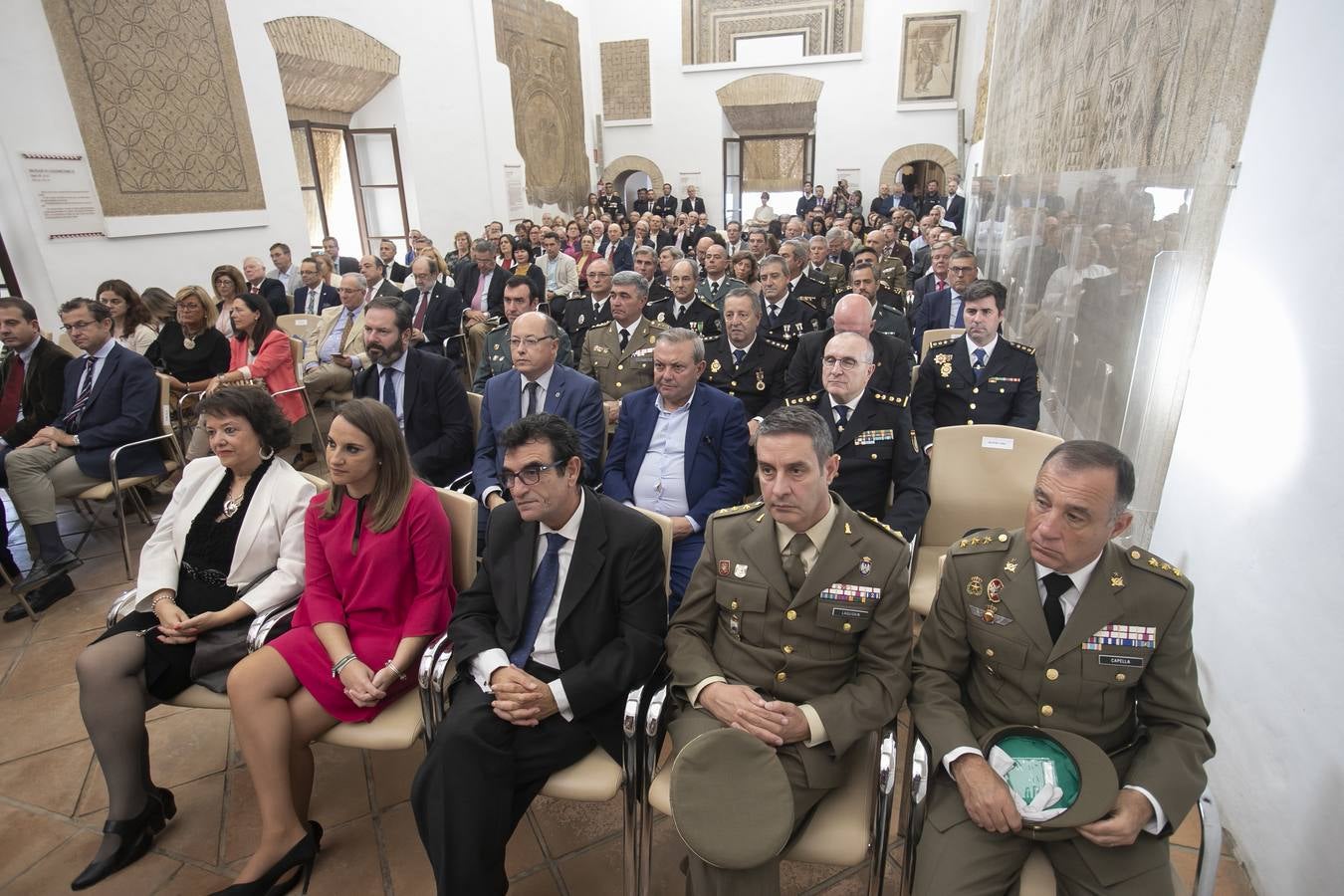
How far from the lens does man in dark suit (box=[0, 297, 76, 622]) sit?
3.60m

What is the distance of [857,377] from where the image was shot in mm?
2570

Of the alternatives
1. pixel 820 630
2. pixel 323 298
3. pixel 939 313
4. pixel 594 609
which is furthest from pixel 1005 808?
pixel 323 298

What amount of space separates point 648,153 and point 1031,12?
446 inches

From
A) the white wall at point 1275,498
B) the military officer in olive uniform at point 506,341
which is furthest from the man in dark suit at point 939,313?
the white wall at point 1275,498

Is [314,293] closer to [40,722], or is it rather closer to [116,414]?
[116,414]

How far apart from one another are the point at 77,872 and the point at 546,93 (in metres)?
13.8

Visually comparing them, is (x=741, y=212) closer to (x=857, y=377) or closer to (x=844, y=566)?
(x=857, y=377)

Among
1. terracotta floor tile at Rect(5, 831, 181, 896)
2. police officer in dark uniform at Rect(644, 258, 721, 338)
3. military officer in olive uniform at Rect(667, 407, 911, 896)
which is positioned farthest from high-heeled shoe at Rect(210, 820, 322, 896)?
police officer in dark uniform at Rect(644, 258, 721, 338)

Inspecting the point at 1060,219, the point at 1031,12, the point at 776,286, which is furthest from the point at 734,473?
the point at 1031,12

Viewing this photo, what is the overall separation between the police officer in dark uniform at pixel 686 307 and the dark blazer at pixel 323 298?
3426mm

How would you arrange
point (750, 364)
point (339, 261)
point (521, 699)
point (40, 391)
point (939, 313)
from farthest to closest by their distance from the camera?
1. point (339, 261)
2. point (939, 313)
3. point (40, 391)
4. point (750, 364)
5. point (521, 699)

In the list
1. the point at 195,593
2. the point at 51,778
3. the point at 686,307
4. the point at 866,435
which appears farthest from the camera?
the point at 686,307

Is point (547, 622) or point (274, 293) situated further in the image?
point (274, 293)

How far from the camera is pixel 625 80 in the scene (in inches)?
622
